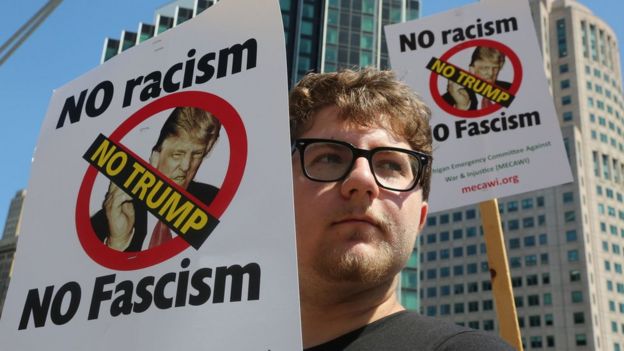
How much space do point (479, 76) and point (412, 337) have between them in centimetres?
340

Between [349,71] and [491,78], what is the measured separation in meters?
2.56

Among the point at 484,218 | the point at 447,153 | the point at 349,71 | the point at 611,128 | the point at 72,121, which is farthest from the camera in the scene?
the point at 611,128

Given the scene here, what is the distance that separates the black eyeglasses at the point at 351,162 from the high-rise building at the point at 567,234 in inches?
3149

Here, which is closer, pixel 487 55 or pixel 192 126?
pixel 192 126

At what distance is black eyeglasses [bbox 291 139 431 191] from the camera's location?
1.95 metres

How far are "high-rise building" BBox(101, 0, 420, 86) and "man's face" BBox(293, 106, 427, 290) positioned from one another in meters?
53.8

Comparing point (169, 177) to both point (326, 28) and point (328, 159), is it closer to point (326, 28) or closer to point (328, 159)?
point (328, 159)

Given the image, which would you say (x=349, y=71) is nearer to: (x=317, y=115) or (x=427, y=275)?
(x=317, y=115)

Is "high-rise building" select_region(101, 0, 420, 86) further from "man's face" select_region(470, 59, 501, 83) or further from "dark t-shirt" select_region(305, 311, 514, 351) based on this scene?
"dark t-shirt" select_region(305, 311, 514, 351)

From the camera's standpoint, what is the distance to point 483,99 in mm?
4449

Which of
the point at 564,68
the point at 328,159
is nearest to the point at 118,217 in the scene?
the point at 328,159

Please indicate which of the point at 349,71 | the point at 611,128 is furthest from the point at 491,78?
the point at 611,128

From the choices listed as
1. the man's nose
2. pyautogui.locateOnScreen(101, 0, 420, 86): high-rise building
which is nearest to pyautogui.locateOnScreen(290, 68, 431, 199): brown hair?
the man's nose

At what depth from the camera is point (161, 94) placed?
74.0 inches
